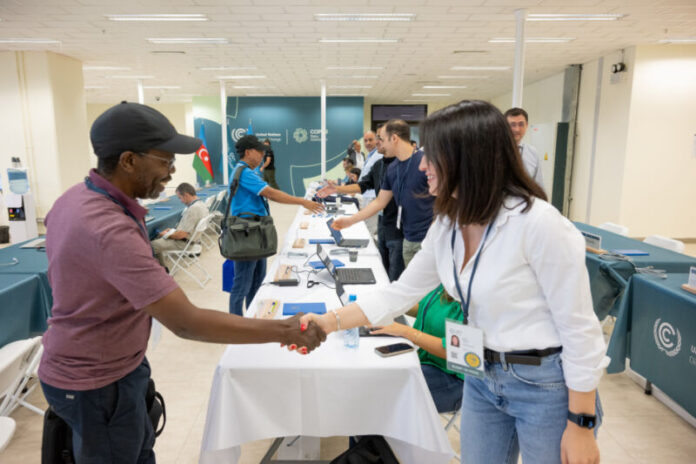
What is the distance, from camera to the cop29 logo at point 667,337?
2.43 m

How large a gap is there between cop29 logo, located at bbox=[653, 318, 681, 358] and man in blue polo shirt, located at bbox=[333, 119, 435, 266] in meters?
1.51

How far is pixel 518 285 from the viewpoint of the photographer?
1.03 metres

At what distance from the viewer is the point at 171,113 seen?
60.1ft

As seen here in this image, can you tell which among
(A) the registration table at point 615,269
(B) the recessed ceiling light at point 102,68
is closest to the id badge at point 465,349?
(A) the registration table at point 615,269

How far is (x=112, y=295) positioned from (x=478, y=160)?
3.14 ft

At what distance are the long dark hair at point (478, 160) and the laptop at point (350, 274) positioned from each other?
1.54 meters

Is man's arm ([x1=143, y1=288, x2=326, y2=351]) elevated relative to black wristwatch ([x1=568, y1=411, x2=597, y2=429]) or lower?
elevated

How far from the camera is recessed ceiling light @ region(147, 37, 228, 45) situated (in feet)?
23.9

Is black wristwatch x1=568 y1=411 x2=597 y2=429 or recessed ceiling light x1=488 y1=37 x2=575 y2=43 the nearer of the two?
black wristwatch x1=568 y1=411 x2=597 y2=429

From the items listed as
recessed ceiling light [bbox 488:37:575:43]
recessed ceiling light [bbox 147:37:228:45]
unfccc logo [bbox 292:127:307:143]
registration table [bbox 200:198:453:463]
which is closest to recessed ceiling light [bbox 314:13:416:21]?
recessed ceiling light [bbox 488:37:575:43]

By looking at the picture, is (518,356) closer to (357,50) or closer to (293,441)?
(293,441)

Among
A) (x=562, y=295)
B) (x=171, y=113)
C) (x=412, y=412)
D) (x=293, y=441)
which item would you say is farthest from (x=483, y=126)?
(x=171, y=113)

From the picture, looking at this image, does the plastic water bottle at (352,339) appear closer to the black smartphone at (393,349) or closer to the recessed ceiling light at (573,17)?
the black smartphone at (393,349)

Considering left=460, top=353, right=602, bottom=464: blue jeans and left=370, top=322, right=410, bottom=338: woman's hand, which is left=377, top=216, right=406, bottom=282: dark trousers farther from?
left=460, top=353, right=602, bottom=464: blue jeans
